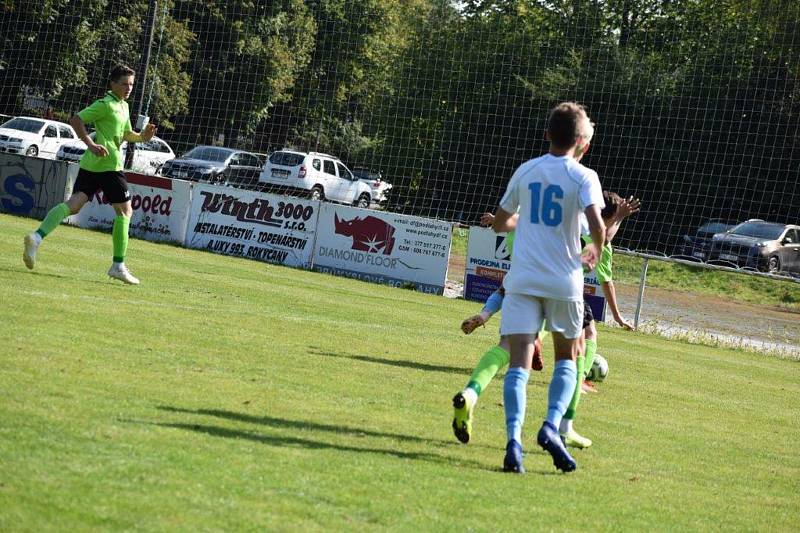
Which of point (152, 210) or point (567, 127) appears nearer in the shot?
point (567, 127)

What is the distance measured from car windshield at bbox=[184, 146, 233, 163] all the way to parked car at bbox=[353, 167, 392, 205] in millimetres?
4479

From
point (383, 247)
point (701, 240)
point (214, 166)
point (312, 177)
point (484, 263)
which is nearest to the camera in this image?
point (484, 263)

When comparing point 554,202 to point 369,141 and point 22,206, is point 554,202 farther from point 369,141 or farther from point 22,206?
point 369,141

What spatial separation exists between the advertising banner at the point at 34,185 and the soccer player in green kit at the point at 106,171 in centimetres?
1225

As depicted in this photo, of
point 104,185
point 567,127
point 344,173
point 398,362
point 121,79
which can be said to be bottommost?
point 398,362

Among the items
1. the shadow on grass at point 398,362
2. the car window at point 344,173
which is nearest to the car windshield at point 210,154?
the car window at point 344,173

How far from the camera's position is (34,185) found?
2412 centimetres

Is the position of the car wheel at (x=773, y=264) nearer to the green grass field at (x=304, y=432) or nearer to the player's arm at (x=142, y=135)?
the green grass field at (x=304, y=432)

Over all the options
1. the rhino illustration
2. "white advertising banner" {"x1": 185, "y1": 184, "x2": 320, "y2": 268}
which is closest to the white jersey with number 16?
the rhino illustration

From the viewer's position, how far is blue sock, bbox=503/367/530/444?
6023mm

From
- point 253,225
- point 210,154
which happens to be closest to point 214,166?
point 210,154

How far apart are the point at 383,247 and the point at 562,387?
52.2 feet

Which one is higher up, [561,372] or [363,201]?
[363,201]

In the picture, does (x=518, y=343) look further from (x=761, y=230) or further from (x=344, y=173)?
(x=344, y=173)
